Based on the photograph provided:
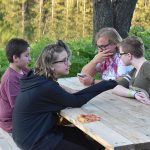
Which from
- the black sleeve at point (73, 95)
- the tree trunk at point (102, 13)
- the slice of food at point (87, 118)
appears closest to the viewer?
the slice of food at point (87, 118)

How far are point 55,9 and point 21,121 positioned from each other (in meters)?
40.7

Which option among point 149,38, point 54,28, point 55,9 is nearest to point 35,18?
point 55,9

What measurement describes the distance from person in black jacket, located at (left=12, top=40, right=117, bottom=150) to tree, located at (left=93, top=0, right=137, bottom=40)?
4.20m

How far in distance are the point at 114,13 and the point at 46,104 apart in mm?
4633

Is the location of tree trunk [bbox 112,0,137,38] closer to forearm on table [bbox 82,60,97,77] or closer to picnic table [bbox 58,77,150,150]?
forearm on table [bbox 82,60,97,77]

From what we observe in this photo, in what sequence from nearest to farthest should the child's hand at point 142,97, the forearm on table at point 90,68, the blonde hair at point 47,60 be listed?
the blonde hair at point 47,60, the child's hand at point 142,97, the forearm on table at point 90,68

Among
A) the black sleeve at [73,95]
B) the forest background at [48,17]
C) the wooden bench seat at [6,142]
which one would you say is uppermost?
the black sleeve at [73,95]

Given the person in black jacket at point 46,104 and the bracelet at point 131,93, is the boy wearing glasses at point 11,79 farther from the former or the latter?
the bracelet at point 131,93

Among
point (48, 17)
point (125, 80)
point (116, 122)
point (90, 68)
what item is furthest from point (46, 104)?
point (48, 17)

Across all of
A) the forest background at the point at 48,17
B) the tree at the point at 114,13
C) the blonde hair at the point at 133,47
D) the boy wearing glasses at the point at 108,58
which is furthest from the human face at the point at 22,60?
the forest background at the point at 48,17

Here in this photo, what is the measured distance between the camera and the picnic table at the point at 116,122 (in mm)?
2492

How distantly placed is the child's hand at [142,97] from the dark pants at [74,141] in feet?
1.51

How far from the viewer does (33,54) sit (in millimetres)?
7961

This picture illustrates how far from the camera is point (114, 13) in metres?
7.50
